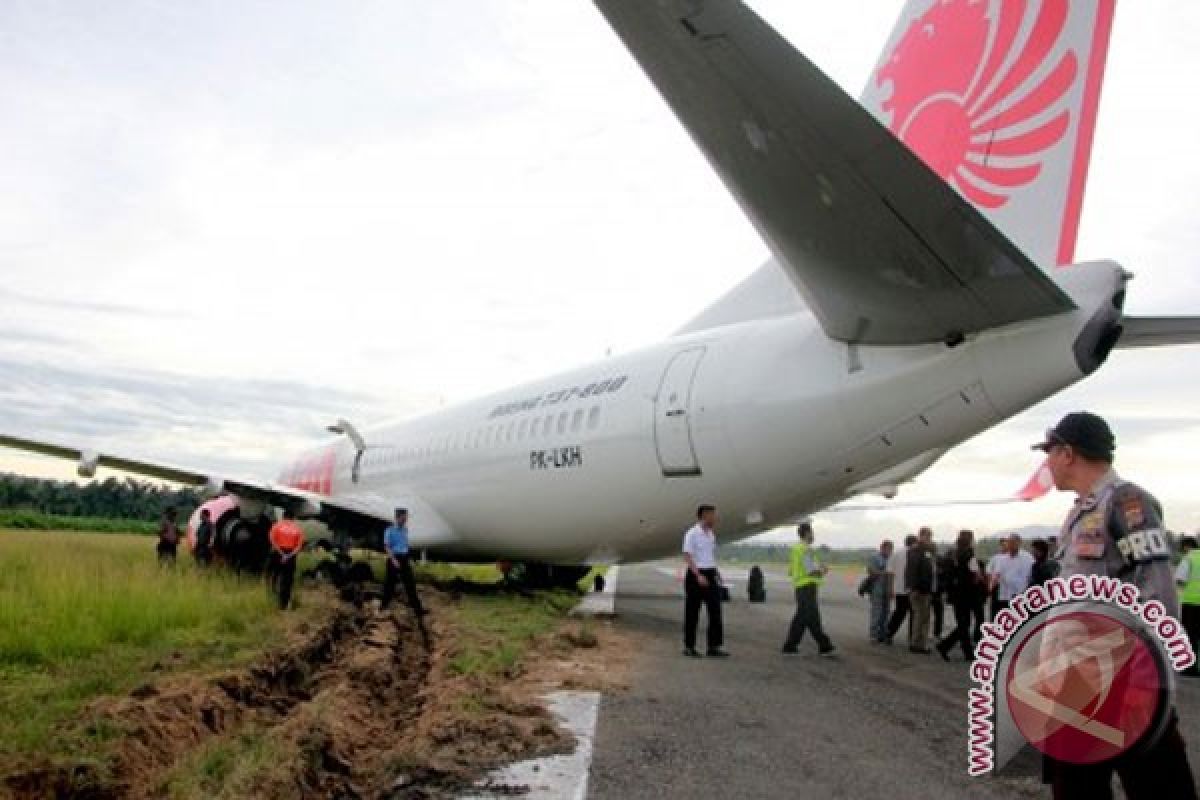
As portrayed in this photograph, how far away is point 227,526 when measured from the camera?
16.3m

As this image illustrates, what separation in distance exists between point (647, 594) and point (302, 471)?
849 cm

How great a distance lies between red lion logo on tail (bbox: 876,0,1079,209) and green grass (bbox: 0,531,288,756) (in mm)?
6893

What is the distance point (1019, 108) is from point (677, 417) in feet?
14.2

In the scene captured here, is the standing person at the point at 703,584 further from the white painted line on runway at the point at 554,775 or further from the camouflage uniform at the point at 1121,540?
the camouflage uniform at the point at 1121,540

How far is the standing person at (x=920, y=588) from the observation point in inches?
455

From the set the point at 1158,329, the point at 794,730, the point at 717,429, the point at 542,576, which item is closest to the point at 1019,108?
the point at 1158,329

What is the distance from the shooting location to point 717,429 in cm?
988

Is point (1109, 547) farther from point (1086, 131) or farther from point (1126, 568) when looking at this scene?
point (1086, 131)

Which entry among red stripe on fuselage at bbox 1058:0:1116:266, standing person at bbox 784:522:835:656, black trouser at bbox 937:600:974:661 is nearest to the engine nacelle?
standing person at bbox 784:522:835:656

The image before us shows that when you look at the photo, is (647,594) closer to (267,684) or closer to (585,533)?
(585,533)

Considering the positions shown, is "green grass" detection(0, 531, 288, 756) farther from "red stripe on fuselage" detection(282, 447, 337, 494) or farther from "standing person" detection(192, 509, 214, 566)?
"red stripe on fuselage" detection(282, 447, 337, 494)

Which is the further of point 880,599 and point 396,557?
point 396,557

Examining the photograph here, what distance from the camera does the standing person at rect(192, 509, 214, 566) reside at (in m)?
16.4

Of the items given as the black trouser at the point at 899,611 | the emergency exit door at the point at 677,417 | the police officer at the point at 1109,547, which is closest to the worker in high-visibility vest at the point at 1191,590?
the black trouser at the point at 899,611
